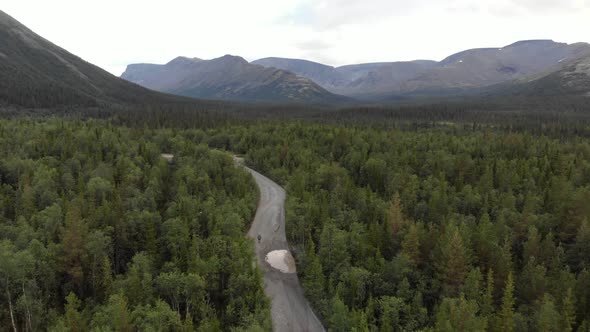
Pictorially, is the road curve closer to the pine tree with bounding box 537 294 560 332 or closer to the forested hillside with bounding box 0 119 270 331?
the forested hillside with bounding box 0 119 270 331

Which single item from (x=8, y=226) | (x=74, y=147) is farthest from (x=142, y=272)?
(x=74, y=147)

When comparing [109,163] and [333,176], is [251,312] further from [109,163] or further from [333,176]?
[109,163]

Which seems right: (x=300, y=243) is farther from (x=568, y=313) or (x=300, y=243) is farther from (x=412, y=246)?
(x=568, y=313)

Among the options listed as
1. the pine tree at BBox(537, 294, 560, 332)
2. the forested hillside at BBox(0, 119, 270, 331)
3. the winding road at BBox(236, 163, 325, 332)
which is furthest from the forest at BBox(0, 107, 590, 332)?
the winding road at BBox(236, 163, 325, 332)

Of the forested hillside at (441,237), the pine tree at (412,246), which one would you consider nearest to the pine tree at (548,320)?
the forested hillside at (441,237)

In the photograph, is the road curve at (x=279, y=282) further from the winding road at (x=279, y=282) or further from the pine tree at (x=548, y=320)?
the pine tree at (x=548, y=320)

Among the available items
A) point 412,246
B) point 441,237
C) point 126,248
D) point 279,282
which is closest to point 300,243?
point 279,282
